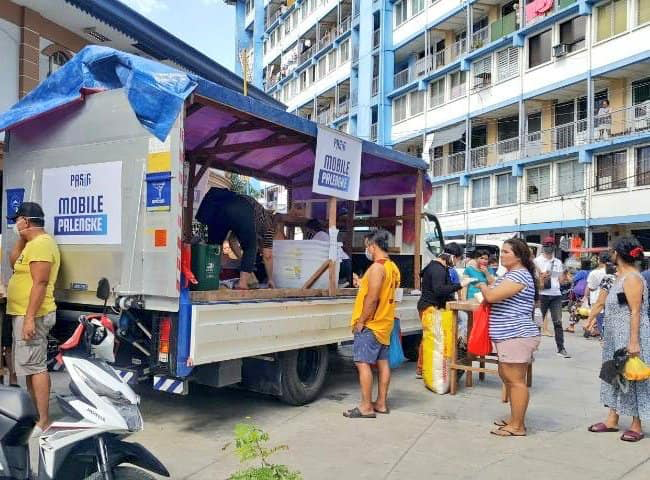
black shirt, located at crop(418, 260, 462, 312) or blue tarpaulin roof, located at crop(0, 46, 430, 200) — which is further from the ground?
blue tarpaulin roof, located at crop(0, 46, 430, 200)

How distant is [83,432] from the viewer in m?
2.92

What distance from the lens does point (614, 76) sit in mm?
23844

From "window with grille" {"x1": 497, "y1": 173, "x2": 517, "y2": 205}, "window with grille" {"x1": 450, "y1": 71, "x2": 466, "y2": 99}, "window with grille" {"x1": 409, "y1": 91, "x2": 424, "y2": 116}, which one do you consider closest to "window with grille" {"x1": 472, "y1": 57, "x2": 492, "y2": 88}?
"window with grille" {"x1": 450, "y1": 71, "x2": 466, "y2": 99}

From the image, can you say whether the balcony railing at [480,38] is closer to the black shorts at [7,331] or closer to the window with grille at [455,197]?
the window with grille at [455,197]

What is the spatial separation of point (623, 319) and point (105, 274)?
14.0ft

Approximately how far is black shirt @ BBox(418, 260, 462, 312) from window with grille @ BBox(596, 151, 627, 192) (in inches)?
750

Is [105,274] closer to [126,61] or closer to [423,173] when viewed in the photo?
[126,61]

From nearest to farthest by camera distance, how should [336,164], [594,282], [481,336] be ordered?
[481,336] → [336,164] → [594,282]

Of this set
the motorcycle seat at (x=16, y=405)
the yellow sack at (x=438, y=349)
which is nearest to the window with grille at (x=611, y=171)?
the yellow sack at (x=438, y=349)

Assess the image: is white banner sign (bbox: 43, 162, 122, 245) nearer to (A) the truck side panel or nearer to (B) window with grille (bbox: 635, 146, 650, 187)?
(A) the truck side panel

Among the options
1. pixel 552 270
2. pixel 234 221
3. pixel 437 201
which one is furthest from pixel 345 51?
pixel 234 221

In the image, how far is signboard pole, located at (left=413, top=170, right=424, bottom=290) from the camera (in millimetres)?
8352

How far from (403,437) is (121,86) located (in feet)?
12.2

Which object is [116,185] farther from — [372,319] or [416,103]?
[416,103]
